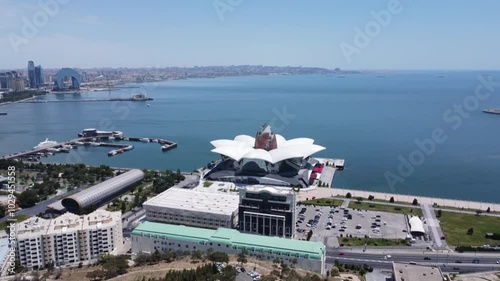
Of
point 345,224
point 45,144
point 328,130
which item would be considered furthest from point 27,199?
point 328,130

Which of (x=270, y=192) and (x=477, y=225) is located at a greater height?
(x=270, y=192)

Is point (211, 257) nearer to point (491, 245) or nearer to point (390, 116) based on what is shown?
point (491, 245)

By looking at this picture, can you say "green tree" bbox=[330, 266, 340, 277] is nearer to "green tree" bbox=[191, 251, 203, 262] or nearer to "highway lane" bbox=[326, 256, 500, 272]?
"highway lane" bbox=[326, 256, 500, 272]

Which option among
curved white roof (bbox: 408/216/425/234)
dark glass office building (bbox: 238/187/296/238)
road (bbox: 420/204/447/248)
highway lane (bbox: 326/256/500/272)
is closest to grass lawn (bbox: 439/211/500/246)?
road (bbox: 420/204/447/248)

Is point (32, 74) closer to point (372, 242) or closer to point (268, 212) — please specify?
point (268, 212)

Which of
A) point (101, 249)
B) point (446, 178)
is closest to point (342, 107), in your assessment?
point (446, 178)
